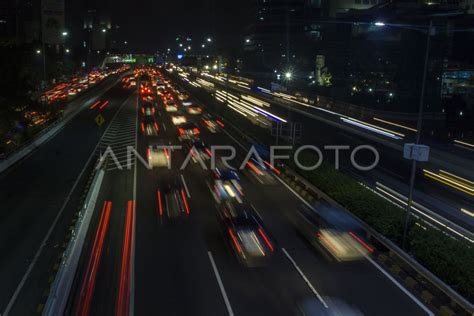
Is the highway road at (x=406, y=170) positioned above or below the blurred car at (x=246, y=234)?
above

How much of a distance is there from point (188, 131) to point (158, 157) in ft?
43.0

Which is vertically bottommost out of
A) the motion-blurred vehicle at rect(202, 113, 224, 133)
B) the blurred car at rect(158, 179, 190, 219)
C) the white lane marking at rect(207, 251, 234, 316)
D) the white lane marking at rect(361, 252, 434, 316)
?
the blurred car at rect(158, 179, 190, 219)

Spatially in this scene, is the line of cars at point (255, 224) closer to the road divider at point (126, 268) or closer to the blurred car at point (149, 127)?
the road divider at point (126, 268)

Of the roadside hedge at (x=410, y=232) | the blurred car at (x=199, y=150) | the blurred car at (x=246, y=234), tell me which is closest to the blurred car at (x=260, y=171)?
the roadside hedge at (x=410, y=232)

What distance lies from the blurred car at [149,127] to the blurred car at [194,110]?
9.45m

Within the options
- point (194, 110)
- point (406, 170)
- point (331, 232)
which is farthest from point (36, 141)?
point (406, 170)

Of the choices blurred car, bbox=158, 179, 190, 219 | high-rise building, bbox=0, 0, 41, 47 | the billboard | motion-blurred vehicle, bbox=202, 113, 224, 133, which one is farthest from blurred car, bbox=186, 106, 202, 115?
high-rise building, bbox=0, 0, 41, 47

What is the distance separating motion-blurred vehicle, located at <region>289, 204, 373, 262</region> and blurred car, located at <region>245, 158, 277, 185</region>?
Result: 5359mm

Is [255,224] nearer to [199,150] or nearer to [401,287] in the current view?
[401,287]

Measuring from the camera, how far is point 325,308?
13.0 meters

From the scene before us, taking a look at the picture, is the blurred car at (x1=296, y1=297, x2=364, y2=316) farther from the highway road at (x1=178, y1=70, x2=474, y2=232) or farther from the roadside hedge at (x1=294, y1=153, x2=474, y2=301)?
the highway road at (x1=178, y1=70, x2=474, y2=232)

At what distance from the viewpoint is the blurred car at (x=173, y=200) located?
2168cm

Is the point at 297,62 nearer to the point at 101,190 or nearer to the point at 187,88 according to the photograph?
the point at 187,88

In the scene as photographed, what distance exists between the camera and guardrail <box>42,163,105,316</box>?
12067 millimetres
